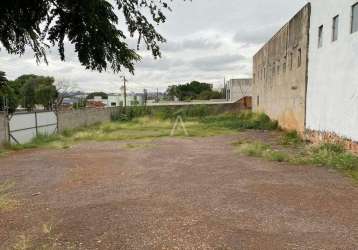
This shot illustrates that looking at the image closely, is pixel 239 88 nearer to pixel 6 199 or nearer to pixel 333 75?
pixel 333 75

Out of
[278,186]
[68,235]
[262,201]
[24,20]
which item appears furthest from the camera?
[278,186]

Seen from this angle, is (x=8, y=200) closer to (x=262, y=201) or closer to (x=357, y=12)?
(x=262, y=201)

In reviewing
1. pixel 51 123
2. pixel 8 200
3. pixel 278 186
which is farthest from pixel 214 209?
pixel 51 123

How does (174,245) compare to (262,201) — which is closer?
(174,245)

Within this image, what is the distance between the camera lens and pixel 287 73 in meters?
19.3

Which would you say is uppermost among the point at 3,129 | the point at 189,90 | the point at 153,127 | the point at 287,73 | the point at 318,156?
the point at 189,90

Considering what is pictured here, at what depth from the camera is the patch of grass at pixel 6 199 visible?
647 centimetres

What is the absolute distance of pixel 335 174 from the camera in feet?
29.5

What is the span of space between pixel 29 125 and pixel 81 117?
24.5 ft

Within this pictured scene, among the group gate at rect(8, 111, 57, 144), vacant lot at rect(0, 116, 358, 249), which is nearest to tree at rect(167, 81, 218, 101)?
gate at rect(8, 111, 57, 144)

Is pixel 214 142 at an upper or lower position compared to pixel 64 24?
lower

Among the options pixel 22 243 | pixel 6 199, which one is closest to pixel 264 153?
pixel 6 199

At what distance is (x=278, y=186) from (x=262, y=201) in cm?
134

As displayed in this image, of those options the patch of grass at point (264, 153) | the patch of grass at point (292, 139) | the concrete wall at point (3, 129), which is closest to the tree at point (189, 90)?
the patch of grass at point (292, 139)
